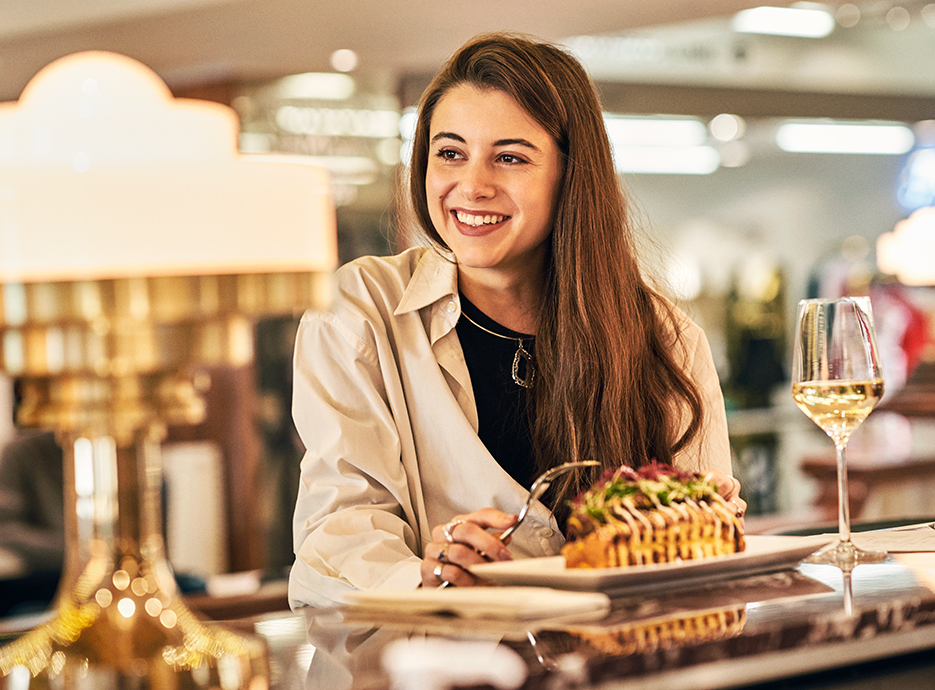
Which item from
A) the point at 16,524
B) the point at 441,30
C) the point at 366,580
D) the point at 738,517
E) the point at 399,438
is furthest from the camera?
the point at 441,30

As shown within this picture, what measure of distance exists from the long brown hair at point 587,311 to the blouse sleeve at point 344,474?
0.91 ft

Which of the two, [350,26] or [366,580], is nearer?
[366,580]

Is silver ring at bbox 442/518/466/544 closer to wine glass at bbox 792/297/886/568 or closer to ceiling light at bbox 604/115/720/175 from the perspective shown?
wine glass at bbox 792/297/886/568

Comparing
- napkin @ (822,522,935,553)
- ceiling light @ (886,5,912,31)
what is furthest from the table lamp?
ceiling light @ (886,5,912,31)

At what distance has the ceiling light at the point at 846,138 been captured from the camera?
31.4 feet

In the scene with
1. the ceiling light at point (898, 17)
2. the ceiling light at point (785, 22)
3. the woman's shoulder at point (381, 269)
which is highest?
the ceiling light at point (785, 22)

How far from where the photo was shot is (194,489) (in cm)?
603

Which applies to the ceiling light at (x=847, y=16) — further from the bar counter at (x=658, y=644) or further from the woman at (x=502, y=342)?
the bar counter at (x=658, y=644)

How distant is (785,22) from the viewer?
7961 millimetres

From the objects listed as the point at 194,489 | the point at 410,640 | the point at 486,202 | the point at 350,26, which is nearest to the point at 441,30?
the point at 350,26

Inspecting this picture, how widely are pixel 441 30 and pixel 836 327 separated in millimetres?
4249

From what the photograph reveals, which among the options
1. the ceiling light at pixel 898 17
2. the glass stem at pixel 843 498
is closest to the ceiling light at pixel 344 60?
the ceiling light at pixel 898 17

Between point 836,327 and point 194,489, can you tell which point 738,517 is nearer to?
point 836,327

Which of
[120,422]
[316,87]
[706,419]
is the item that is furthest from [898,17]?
[120,422]
